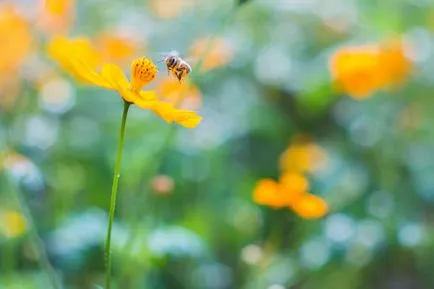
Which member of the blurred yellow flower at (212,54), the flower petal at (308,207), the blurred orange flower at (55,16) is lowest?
the flower petal at (308,207)

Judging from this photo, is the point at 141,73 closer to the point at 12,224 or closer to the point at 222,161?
the point at 12,224

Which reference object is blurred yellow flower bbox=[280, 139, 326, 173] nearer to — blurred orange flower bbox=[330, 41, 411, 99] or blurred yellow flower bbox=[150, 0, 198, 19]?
blurred orange flower bbox=[330, 41, 411, 99]

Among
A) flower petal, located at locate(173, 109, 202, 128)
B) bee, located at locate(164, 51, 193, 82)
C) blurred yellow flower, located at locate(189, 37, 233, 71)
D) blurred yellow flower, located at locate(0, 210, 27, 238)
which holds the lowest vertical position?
flower petal, located at locate(173, 109, 202, 128)

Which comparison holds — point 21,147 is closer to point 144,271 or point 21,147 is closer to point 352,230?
point 144,271

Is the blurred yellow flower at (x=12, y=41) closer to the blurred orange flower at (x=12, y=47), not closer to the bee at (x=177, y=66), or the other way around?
the blurred orange flower at (x=12, y=47)

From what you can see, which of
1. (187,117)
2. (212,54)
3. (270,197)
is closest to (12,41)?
(212,54)

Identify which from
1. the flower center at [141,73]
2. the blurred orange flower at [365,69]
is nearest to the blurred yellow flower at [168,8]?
the blurred orange flower at [365,69]

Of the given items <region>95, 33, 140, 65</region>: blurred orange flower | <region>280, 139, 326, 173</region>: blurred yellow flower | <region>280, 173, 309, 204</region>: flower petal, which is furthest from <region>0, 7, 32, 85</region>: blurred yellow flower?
<region>280, 173, 309, 204</region>: flower petal
